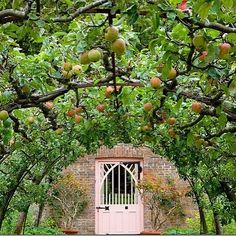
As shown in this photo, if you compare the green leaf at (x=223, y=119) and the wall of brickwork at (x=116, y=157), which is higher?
the wall of brickwork at (x=116, y=157)

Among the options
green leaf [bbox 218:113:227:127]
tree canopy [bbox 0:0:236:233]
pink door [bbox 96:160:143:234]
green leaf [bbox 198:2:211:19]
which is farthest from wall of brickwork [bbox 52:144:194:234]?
green leaf [bbox 198:2:211:19]

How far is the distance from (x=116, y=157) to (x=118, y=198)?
90cm

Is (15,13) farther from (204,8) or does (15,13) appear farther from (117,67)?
(117,67)

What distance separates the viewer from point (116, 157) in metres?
12.2

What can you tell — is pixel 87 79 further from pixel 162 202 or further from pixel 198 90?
pixel 162 202

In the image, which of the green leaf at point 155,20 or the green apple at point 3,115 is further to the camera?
the green apple at point 3,115

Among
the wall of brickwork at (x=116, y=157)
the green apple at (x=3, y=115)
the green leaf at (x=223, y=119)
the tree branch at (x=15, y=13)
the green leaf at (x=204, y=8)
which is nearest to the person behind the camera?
the green leaf at (x=204, y=8)

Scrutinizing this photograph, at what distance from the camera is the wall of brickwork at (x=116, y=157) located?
38.5ft

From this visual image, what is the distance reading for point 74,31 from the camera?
108 inches

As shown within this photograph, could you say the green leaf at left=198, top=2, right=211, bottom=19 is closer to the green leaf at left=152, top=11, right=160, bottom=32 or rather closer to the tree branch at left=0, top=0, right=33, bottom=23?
the green leaf at left=152, top=11, right=160, bottom=32

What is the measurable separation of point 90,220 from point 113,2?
10.2 metres

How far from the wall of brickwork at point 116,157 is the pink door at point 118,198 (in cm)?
16

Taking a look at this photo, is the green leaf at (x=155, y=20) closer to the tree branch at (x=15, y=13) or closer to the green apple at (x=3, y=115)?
the tree branch at (x=15, y=13)

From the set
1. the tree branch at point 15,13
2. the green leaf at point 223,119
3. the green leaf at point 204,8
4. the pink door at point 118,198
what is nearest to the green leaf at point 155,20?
the green leaf at point 204,8
